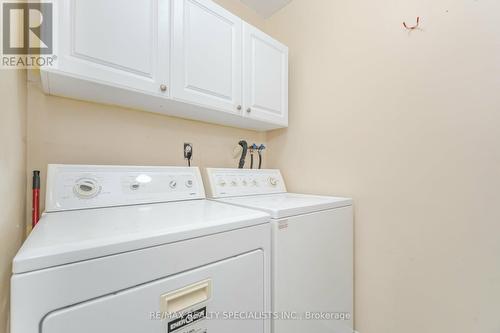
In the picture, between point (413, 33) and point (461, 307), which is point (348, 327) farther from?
point (413, 33)

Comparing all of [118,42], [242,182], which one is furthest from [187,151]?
[118,42]

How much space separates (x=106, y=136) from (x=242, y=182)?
87cm

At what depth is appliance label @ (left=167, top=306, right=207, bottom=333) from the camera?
0.62 metres

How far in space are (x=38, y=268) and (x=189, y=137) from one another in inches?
46.7

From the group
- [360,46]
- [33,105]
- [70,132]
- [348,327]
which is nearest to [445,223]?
[348,327]

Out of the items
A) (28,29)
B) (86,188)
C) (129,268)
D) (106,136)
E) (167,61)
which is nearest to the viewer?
(129,268)

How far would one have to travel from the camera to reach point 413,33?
1.21 metres

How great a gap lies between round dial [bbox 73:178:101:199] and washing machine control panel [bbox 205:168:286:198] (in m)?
0.60

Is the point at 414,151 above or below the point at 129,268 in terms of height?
above

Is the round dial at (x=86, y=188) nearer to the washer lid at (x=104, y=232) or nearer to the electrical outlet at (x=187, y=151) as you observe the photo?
the washer lid at (x=104, y=232)

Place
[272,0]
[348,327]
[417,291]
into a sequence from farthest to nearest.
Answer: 1. [272,0]
2. [348,327]
3. [417,291]

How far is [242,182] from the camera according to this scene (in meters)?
1.56

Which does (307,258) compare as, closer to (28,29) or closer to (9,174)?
(9,174)

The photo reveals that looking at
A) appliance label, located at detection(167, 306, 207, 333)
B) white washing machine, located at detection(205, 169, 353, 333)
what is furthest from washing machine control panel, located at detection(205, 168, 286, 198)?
appliance label, located at detection(167, 306, 207, 333)
